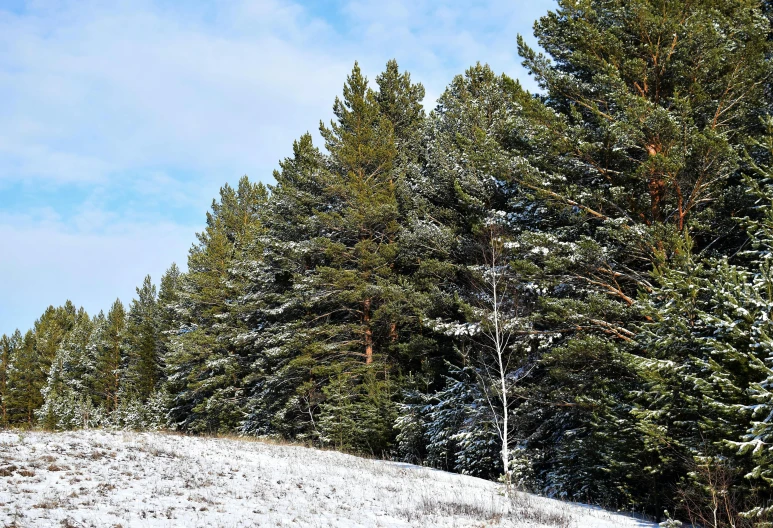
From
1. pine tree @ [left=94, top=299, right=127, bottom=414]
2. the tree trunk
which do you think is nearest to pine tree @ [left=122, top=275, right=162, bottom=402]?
pine tree @ [left=94, top=299, right=127, bottom=414]

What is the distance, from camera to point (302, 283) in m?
22.5

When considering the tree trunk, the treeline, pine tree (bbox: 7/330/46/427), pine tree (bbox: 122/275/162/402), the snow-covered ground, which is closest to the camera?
the snow-covered ground

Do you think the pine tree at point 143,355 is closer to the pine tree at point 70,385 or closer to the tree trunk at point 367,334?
the pine tree at point 70,385

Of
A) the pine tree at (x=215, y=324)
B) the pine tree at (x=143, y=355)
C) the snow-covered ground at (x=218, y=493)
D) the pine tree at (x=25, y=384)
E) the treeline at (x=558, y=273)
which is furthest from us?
the pine tree at (x=25, y=384)

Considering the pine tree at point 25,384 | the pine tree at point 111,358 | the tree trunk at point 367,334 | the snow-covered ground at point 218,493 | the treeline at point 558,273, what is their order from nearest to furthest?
the snow-covered ground at point 218,493 → the treeline at point 558,273 → the tree trunk at point 367,334 → the pine tree at point 111,358 → the pine tree at point 25,384

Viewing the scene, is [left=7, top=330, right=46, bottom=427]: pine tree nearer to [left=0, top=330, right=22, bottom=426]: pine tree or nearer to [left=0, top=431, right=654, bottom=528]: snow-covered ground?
[left=0, top=330, right=22, bottom=426]: pine tree

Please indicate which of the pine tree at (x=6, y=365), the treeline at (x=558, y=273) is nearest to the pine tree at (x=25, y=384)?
the pine tree at (x=6, y=365)

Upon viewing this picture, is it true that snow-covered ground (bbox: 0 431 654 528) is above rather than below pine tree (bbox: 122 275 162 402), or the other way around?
below

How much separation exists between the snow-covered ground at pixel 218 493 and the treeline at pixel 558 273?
2330 mm

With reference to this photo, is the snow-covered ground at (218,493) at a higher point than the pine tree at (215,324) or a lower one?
lower

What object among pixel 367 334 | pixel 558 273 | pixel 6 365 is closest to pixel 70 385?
pixel 6 365

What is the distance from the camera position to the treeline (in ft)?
30.5

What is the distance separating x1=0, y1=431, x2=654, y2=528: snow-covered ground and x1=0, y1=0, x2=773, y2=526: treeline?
233 centimetres

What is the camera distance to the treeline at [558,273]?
30.5 feet
